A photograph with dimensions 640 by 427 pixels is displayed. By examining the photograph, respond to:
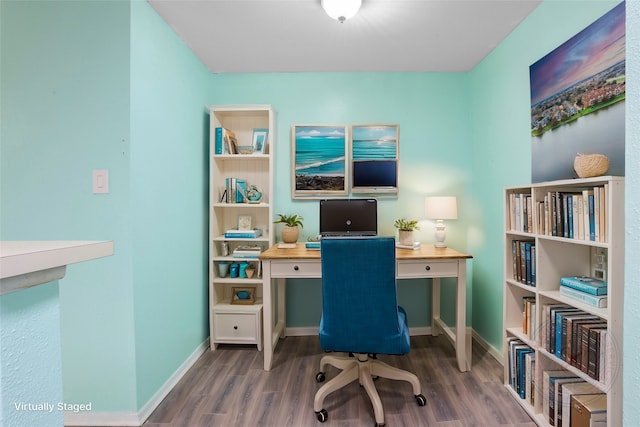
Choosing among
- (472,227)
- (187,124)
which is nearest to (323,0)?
(187,124)

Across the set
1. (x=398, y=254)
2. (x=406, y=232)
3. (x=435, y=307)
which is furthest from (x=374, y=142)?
(x=435, y=307)

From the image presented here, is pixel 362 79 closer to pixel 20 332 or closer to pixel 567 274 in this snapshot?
pixel 567 274

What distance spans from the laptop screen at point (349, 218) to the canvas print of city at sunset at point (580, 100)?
116cm

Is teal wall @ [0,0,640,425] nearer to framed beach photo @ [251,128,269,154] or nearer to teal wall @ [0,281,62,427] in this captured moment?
Answer: framed beach photo @ [251,128,269,154]

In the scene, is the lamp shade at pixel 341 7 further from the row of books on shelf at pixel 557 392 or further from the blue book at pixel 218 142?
the row of books on shelf at pixel 557 392

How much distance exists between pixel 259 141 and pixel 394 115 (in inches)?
50.3

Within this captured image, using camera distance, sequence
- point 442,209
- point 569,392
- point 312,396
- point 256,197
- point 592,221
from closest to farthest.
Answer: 1. point 592,221
2. point 569,392
3. point 312,396
4. point 442,209
5. point 256,197

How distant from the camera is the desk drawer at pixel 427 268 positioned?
217 centimetres

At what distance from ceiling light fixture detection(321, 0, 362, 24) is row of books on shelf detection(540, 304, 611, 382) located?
78.5 inches

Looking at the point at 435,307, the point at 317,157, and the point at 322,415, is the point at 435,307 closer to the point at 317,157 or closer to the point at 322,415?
the point at 322,415

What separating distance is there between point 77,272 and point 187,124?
125 cm

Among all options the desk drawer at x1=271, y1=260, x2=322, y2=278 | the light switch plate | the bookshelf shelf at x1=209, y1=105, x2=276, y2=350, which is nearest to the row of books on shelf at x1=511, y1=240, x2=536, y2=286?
the desk drawer at x1=271, y1=260, x2=322, y2=278

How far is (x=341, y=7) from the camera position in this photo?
69.5 inches

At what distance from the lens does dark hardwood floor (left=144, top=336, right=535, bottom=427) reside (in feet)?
5.49
